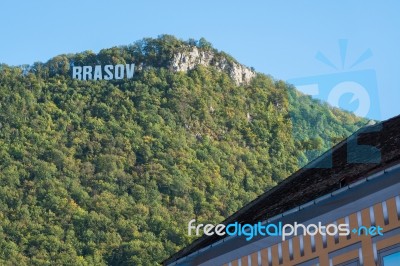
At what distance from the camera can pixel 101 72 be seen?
161 meters

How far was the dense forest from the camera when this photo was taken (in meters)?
109

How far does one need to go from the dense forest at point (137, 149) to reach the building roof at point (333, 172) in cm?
6563

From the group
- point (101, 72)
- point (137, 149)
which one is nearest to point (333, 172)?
point (137, 149)

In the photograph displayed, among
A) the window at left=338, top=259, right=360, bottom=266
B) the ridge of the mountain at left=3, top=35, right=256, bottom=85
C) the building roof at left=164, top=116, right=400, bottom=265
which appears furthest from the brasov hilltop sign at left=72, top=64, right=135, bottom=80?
the window at left=338, top=259, right=360, bottom=266

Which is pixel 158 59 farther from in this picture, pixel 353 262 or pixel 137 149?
pixel 353 262

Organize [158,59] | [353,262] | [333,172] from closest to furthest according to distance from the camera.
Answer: [353,262] → [333,172] → [158,59]

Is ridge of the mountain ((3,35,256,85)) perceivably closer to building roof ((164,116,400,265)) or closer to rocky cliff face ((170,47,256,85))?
rocky cliff face ((170,47,256,85))

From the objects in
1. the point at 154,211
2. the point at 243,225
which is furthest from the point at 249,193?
the point at 243,225

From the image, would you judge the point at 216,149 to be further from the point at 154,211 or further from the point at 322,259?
the point at 322,259

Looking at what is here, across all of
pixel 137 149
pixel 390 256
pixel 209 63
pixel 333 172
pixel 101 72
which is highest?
pixel 209 63

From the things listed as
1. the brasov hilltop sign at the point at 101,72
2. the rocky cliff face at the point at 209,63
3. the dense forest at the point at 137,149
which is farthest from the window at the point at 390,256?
the rocky cliff face at the point at 209,63

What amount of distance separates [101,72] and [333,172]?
470 feet

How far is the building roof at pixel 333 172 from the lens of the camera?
1733 cm

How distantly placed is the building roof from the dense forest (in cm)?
6563
